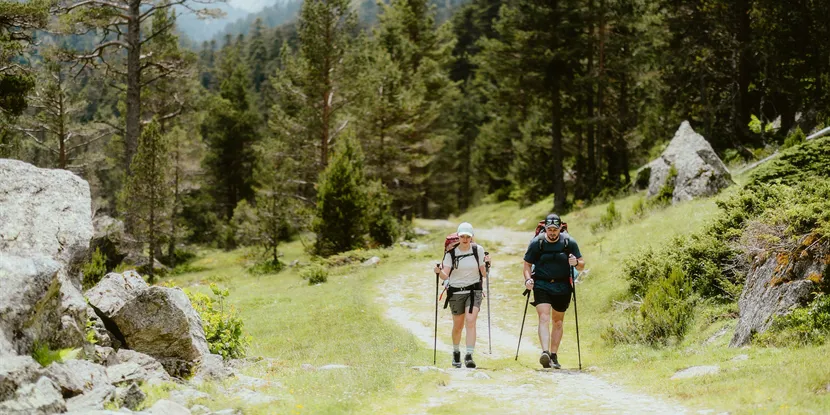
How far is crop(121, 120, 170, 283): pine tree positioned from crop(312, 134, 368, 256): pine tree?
6.34 metres

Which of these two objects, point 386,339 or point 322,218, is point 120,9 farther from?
point 386,339

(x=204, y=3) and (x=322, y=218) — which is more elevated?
(x=204, y=3)

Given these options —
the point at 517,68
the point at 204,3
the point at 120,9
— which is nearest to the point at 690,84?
the point at 517,68

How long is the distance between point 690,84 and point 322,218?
1864cm

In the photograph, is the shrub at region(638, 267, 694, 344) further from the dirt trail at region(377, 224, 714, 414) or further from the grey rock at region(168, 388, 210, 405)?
the grey rock at region(168, 388, 210, 405)

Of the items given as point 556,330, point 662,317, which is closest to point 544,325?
point 556,330

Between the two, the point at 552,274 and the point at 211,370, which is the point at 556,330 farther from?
the point at 211,370

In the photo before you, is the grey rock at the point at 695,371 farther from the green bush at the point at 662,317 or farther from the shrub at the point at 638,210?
the shrub at the point at 638,210

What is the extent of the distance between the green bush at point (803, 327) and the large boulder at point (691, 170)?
12230mm

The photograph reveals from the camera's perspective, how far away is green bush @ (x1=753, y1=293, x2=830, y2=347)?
6.87 metres

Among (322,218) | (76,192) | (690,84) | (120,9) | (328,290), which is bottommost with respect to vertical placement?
(328,290)

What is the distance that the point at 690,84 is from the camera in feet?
90.0

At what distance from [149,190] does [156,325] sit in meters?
17.0

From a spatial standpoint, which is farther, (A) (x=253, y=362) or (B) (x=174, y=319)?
(A) (x=253, y=362)
